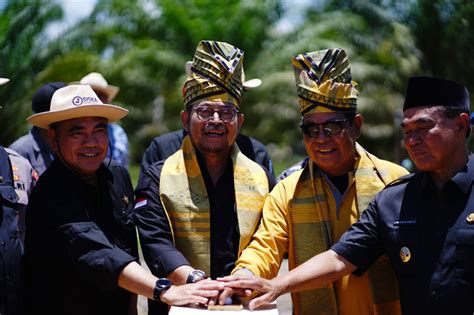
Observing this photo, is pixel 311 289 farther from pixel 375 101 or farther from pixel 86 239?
pixel 375 101

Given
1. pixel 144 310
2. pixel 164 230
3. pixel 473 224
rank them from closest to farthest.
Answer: pixel 473 224, pixel 164 230, pixel 144 310

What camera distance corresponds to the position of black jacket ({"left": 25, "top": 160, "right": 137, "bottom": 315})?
3936mm

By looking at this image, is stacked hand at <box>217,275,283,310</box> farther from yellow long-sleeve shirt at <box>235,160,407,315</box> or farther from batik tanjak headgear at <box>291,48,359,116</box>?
batik tanjak headgear at <box>291,48,359,116</box>

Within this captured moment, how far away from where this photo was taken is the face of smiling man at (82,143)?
414 cm

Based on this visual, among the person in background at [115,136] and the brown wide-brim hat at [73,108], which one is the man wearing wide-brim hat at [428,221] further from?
the person in background at [115,136]

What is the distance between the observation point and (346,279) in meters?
4.05

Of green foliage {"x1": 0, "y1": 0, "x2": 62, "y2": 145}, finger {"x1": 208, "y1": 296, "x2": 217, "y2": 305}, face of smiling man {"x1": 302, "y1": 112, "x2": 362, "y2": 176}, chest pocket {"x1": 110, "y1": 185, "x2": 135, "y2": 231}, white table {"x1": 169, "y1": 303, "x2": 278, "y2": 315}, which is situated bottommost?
white table {"x1": 169, "y1": 303, "x2": 278, "y2": 315}

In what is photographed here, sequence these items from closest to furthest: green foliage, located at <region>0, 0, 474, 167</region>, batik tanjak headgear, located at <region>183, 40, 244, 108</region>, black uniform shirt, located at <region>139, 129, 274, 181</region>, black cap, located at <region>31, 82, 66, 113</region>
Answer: batik tanjak headgear, located at <region>183, 40, 244, 108</region> → black uniform shirt, located at <region>139, 129, 274, 181</region> → black cap, located at <region>31, 82, 66, 113</region> → green foliage, located at <region>0, 0, 474, 167</region>

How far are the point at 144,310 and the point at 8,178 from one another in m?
3.60

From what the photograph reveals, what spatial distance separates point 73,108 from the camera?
163 inches

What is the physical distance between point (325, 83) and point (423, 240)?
0.97 meters

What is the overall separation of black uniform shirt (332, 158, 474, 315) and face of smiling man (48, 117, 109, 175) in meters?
1.32

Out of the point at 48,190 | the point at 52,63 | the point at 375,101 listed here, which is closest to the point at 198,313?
the point at 48,190

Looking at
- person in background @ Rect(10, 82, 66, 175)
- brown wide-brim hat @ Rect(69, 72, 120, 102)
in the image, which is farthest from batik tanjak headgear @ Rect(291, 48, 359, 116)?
brown wide-brim hat @ Rect(69, 72, 120, 102)
